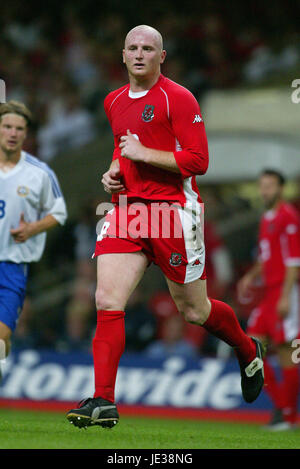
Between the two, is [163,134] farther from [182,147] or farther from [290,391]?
[290,391]

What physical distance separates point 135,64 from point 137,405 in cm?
656

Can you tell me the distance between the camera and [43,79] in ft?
59.3

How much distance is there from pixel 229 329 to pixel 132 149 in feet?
5.41

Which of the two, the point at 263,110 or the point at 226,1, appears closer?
the point at 263,110

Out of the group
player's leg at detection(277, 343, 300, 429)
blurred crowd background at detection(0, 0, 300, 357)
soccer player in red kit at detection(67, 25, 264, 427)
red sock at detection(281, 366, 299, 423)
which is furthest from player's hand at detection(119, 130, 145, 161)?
blurred crowd background at detection(0, 0, 300, 357)

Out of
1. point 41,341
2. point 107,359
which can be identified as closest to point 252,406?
point 41,341

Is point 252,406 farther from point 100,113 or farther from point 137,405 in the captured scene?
point 100,113

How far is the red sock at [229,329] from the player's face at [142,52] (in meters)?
1.73

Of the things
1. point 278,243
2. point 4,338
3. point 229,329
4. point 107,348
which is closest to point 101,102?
point 278,243

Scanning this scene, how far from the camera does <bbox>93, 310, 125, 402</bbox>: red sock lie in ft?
19.2

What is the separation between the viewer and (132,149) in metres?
5.92

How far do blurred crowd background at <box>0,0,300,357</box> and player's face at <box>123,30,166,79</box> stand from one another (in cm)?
646

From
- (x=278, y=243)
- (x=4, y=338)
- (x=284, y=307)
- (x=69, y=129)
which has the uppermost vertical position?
(x=69, y=129)

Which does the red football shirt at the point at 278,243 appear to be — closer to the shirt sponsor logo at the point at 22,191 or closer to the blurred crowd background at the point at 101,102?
the blurred crowd background at the point at 101,102
